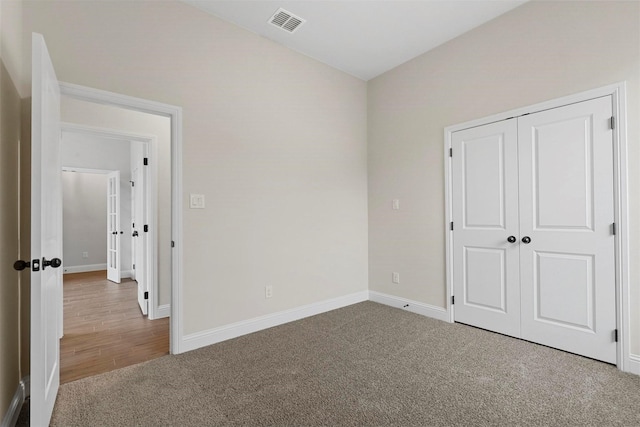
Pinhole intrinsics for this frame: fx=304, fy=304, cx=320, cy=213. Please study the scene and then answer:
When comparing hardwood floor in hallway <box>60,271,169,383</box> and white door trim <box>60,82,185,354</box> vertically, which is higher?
white door trim <box>60,82,185,354</box>

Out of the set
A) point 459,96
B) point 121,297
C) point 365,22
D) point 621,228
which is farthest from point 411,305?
point 121,297

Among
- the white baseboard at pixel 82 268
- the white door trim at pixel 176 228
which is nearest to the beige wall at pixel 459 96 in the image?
the white door trim at pixel 176 228

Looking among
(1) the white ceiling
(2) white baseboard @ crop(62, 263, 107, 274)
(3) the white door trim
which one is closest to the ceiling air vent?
(1) the white ceiling

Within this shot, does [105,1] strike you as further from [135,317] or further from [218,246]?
[135,317]

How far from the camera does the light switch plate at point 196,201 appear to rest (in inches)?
104

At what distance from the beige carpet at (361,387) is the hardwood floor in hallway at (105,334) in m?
0.27

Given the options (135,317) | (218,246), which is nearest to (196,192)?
(218,246)

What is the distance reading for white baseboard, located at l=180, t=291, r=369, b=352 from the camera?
8.66ft

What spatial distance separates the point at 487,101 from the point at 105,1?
131 inches

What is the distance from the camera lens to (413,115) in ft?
11.7

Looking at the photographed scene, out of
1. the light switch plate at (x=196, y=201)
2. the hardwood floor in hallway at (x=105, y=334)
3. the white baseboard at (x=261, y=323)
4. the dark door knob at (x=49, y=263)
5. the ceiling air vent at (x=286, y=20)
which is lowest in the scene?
the hardwood floor in hallway at (x=105, y=334)

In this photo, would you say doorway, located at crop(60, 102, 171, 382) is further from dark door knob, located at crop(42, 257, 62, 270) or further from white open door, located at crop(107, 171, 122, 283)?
dark door knob, located at crop(42, 257, 62, 270)

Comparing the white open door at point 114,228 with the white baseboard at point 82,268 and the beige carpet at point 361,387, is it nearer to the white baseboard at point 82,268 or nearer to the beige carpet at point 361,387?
the white baseboard at point 82,268

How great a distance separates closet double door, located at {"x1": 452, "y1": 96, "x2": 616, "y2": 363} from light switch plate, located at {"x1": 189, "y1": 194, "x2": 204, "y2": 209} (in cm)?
253
